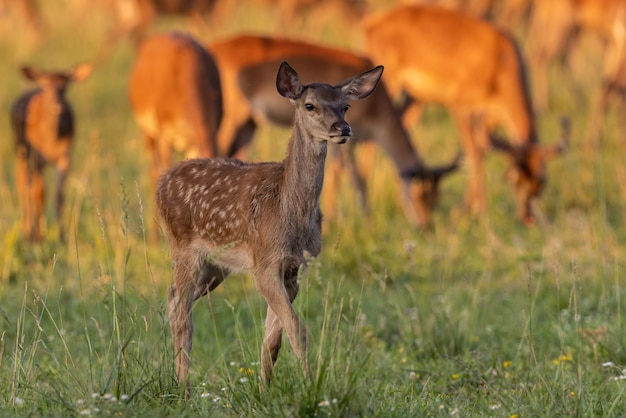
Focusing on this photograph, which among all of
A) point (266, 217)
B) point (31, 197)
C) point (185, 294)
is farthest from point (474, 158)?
point (266, 217)

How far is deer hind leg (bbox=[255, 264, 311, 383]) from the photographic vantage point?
504 centimetres

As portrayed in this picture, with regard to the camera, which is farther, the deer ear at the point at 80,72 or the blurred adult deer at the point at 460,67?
the blurred adult deer at the point at 460,67

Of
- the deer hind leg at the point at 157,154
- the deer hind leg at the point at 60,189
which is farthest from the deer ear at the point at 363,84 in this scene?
the deer hind leg at the point at 157,154

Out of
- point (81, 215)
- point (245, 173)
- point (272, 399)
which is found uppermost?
point (245, 173)

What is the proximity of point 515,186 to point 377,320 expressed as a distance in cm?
451

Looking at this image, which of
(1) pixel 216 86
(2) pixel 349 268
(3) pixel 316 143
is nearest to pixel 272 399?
(3) pixel 316 143

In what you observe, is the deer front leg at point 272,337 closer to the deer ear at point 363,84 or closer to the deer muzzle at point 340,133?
the deer muzzle at point 340,133

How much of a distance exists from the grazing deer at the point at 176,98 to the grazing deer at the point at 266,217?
3.78 metres

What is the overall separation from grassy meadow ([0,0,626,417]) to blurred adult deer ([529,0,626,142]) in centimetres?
58

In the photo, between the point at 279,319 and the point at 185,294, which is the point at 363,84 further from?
the point at 185,294

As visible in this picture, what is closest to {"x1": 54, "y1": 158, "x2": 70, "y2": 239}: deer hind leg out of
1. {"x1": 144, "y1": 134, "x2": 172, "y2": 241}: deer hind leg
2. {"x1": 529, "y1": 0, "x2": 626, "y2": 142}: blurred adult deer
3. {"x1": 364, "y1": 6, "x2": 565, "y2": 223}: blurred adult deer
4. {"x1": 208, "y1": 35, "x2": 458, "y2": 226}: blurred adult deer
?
{"x1": 144, "y1": 134, "x2": 172, "y2": 241}: deer hind leg

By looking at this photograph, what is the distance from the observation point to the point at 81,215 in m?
10.5

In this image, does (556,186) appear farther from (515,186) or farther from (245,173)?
(245,173)

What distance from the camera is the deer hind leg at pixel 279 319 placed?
5039mm
